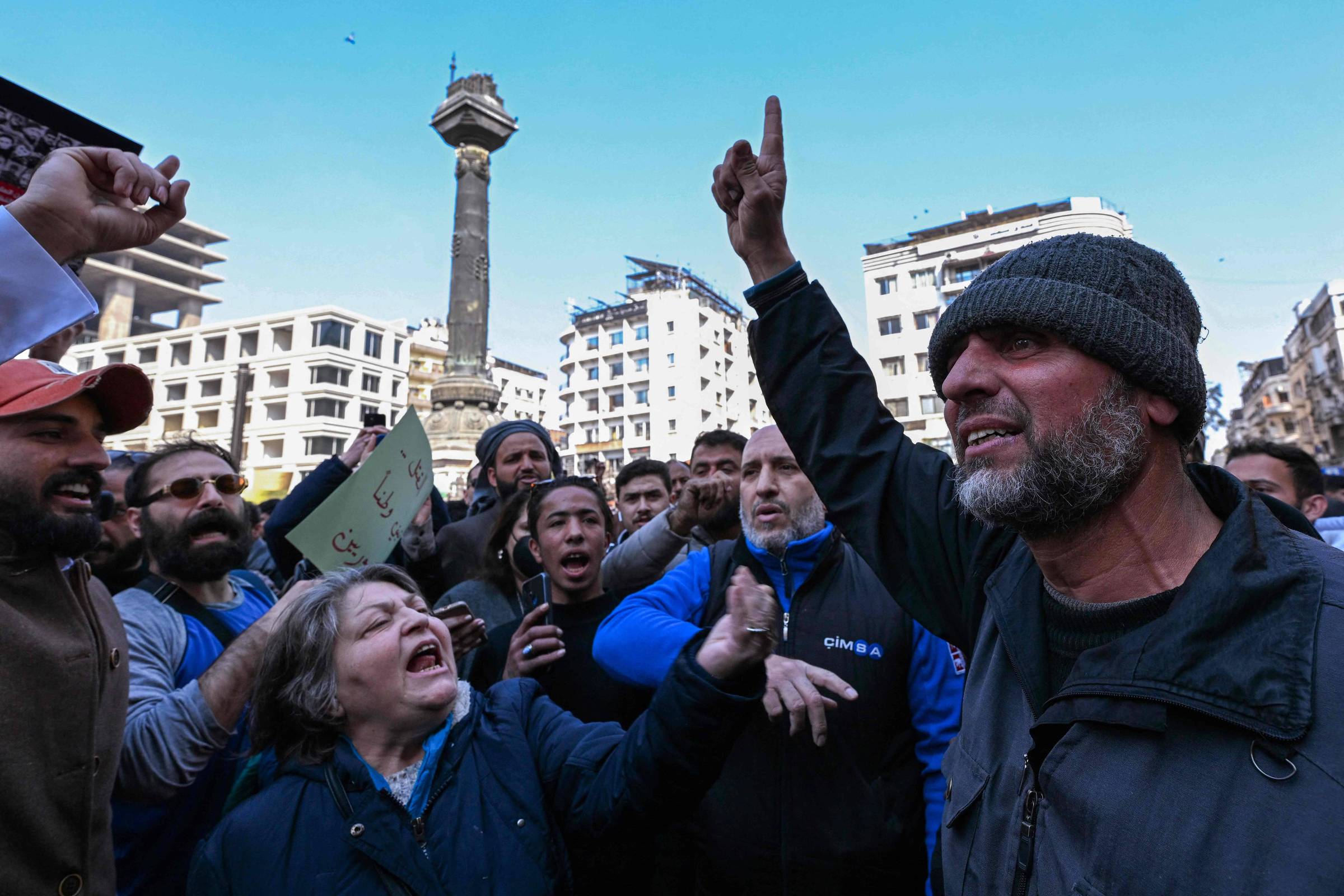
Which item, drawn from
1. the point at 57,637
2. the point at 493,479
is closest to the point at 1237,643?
the point at 57,637

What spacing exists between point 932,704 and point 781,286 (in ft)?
4.55

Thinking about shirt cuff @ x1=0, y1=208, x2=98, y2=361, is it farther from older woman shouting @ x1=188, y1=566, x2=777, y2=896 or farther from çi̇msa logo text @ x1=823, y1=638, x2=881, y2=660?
çi̇msa logo text @ x1=823, y1=638, x2=881, y2=660

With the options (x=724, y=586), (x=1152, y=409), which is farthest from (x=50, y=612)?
(x=1152, y=409)

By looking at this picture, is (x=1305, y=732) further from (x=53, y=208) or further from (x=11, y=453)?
(x=11, y=453)

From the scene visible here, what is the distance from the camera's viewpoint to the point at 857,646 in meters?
2.47

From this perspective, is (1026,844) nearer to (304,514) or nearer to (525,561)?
(525,561)

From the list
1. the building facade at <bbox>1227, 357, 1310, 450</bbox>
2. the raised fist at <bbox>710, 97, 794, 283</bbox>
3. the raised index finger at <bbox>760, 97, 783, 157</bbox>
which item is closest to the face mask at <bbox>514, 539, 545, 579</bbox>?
the raised fist at <bbox>710, 97, 794, 283</bbox>

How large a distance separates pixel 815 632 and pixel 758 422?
233ft

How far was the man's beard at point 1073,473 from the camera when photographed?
4.65 ft

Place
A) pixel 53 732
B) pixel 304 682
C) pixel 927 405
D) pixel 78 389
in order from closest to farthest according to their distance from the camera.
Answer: pixel 53 732
pixel 78 389
pixel 304 682
pixel 927 405

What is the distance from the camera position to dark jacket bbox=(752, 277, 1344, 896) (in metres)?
1.02

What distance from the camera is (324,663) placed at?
2316 mm

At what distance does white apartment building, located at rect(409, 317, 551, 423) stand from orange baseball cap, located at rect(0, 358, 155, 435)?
61.1m

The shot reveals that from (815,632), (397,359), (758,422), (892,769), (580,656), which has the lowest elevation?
(892,769)
